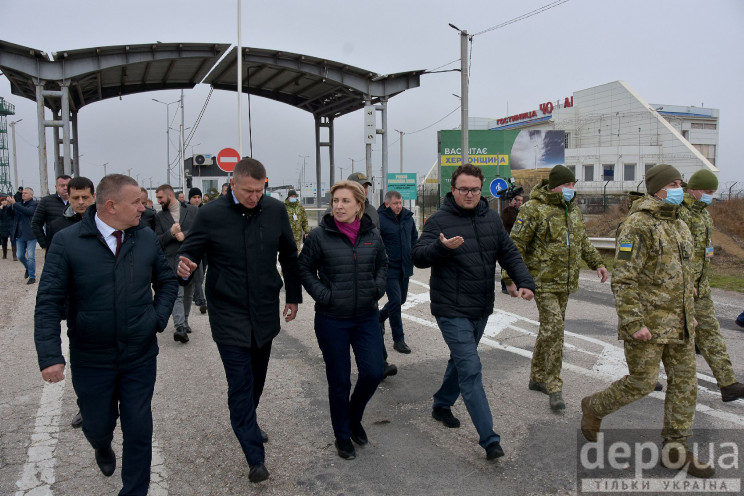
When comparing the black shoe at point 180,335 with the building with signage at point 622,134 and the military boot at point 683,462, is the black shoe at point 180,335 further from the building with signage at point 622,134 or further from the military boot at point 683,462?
the building with signage at point 622,134

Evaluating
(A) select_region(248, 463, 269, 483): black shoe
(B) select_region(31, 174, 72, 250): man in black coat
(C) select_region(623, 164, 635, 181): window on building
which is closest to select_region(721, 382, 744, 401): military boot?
(A) select_region(248, 463, 269, 483): black shoe

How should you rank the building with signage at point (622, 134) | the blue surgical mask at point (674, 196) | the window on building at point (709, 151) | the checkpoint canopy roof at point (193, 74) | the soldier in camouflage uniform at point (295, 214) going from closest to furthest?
the blue surgical mask at point (674, 196)
the soldier in camouflage uniform at point (295, 214)
the checkpoint canopy roof at point (193, 74)
the building with signage at point (622, 134)
the window on building at point (709, 151)

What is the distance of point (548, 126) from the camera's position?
7569 cm

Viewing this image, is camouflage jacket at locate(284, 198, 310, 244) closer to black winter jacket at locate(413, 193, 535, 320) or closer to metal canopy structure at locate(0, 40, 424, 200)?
metal canopy structure at locate(0, 40, 424, 200)

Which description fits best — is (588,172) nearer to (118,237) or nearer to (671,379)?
(671,379)

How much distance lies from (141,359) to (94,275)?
55 centimetres

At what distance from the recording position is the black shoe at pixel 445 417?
452 cm

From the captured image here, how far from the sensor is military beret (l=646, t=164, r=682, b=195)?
12.8 ft

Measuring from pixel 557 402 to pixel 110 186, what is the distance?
3763 mm

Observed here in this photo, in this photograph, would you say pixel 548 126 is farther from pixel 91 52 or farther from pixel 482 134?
pixel 91 52

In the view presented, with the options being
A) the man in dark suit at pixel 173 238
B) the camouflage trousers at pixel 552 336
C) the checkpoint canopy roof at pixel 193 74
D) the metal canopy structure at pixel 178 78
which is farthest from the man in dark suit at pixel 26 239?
the camouflage trousers at pixel 552 336

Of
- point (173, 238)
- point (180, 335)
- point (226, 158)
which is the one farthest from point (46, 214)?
point (226, 158)

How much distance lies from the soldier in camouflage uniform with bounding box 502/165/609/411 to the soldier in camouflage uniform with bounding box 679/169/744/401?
36.4 inches

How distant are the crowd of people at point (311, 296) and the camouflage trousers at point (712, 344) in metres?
0.03
